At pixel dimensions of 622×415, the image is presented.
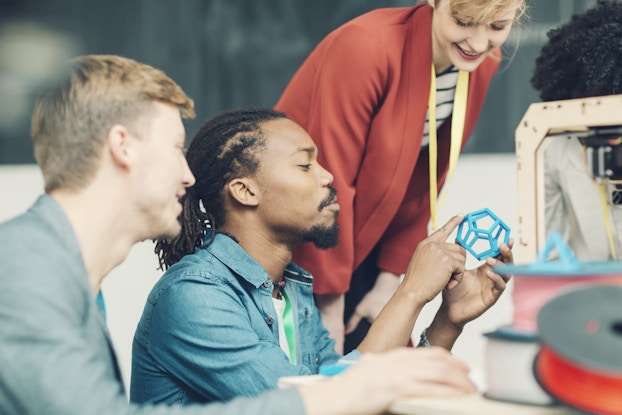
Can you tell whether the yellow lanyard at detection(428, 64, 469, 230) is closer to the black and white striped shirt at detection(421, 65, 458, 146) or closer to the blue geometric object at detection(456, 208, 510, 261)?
the black and white striped shirt at detection(421, 65, 458, 146)

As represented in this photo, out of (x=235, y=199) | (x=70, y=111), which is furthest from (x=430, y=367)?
(x=235, y=199)

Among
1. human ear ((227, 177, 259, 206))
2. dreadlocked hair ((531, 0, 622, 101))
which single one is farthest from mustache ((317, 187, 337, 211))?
dreadlocked hair ((531, 0, 622, 101))

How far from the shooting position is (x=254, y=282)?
1770mm

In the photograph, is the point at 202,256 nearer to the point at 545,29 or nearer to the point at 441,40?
the point at 441,40

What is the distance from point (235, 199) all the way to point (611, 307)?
43.1 inches

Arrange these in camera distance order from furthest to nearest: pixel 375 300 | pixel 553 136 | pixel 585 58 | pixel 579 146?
1. pixel 375 300
2. pixel 585 58
3. pixel 579 146
4. pixel 553 136

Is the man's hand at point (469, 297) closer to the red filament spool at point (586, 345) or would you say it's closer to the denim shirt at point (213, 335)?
the denim shirt at point (213, 335)

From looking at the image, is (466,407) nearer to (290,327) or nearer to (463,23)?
(290,327)

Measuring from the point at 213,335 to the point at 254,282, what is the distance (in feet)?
0.81

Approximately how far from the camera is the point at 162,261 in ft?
6.88

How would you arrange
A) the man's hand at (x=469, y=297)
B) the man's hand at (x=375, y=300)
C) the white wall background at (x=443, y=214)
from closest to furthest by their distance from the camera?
1. the man's hand at (x=469, y=297)
2. the man's hand at (x=375, y=300)
3. the white wall background at (x=443, y=214)

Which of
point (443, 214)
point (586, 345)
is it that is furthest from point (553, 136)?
point (443, 214)

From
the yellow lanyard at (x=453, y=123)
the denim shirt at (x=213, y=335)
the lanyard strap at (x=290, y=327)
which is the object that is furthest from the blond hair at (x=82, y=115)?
the yellow lanyard at (x=453, y=123)

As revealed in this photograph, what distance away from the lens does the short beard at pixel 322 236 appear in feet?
6.31
